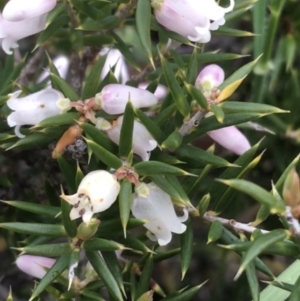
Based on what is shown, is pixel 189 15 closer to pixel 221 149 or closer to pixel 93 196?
pixel 93 196

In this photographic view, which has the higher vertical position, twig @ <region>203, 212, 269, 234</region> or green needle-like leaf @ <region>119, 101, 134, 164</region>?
green needle-like leaf @ <region>119, 101, 134, 164</region>

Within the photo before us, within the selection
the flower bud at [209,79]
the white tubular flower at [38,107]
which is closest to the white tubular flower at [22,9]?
the white tubular flower at [38,107]

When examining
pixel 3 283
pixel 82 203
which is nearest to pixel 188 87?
pixel 82 203

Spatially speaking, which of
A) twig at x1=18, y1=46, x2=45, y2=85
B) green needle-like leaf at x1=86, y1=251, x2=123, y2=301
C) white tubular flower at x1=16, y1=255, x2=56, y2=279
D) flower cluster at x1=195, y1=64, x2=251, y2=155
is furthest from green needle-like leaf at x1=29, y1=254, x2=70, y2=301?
twig at x1=18, y1=46, x2=45, y2=85

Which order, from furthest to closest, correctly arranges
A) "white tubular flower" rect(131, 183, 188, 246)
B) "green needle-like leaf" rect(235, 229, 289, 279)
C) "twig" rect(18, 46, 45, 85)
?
"twig" rect(18, 46, 45, 85), "white tubular flower" rect(131, 183, 188, 246), "green needle-like leaf" rect(235, 229, 289, 279)

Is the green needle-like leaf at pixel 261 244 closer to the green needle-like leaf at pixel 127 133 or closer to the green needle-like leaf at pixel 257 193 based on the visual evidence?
the green needle-like leaf at pixel 257 193

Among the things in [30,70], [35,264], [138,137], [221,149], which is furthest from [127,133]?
[221,149]

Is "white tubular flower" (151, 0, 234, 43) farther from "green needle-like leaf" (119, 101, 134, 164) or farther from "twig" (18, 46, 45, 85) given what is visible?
"twig" (18, 46, 45, 85)
